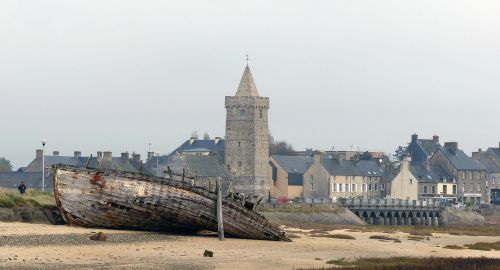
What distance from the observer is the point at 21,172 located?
130 m

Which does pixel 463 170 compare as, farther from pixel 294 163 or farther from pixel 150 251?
pixel 150 251

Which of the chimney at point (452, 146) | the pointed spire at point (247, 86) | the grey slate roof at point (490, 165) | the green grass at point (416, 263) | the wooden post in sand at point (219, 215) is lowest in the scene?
the green grass at point (416, 263)

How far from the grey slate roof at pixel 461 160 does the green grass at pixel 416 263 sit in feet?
364

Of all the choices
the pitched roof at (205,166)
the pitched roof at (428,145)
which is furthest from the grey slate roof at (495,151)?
the pitched roof at (205,166)

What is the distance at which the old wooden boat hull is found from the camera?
47188 mm

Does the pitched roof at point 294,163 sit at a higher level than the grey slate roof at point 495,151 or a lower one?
lower

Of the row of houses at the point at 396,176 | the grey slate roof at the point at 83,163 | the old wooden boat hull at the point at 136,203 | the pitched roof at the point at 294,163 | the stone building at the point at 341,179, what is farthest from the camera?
the pitched roof at the point at 294,163

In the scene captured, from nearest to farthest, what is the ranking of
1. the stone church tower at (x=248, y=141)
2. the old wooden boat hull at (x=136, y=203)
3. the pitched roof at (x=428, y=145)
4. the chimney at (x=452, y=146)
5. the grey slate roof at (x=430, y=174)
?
1. the old wooden boat hull at (x=136, y=203)
2. the stone church tower at (x=248, y=141)
3. the grey slate roof at (x=430, y=174)
4. the chimney at (x=452, y=146)
5. the pitched roof at (x=428, y=145)

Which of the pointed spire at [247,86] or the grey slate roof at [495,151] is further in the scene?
the grey slate roof at [495,151]

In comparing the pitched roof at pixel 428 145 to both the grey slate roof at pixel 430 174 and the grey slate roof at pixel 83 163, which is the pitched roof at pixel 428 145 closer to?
the grey slate roof at pixel 430 174

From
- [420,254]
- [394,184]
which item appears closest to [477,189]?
[394,184]

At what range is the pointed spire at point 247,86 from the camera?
477 ft

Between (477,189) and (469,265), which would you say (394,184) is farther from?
(469,265)

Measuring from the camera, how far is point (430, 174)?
500 feet
